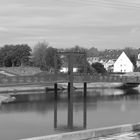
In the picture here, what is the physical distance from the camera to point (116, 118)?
45750 mm

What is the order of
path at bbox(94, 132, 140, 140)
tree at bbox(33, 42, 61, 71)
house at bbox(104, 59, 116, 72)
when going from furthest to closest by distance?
house at bbox(104, 59, 116, 72)
tree at bbox(33, 42, 61, 71)
path at bbox(94, 132, 140, 140)

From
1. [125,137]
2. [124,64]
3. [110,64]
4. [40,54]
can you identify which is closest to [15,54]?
[40,54]

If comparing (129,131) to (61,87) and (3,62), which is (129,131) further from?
(3,62)

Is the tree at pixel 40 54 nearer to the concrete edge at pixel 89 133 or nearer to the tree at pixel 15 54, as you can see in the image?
the tree at pixel 15 54

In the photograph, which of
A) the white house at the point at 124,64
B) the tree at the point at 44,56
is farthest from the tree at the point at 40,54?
the white house at the point at 124,64

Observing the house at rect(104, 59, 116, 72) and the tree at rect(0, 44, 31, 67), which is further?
the house at rect(104, 59, 116, 72)

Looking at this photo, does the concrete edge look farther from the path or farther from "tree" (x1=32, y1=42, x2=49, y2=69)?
"tree" (x1=32, y1=42, x2=49, y2=69)

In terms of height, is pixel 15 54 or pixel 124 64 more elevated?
pixel 15 54

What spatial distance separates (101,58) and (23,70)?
85.2 meters

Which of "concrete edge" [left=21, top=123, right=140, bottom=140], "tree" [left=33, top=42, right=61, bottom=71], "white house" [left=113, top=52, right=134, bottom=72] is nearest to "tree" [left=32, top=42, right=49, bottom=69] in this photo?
"tree" [left=33, top=42, right=61, bottom=71]

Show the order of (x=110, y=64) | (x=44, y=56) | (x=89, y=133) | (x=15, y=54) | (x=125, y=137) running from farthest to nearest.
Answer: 1. (x=110, y=64)
2. (x=15, y=54)
3. (x=44, y=56)
4. (x=125, y=137)
5. (x=89, y=133)

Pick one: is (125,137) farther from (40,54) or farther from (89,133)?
(40,54)

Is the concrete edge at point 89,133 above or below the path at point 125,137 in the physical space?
above

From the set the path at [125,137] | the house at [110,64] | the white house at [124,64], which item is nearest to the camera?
the path at [125,137]
